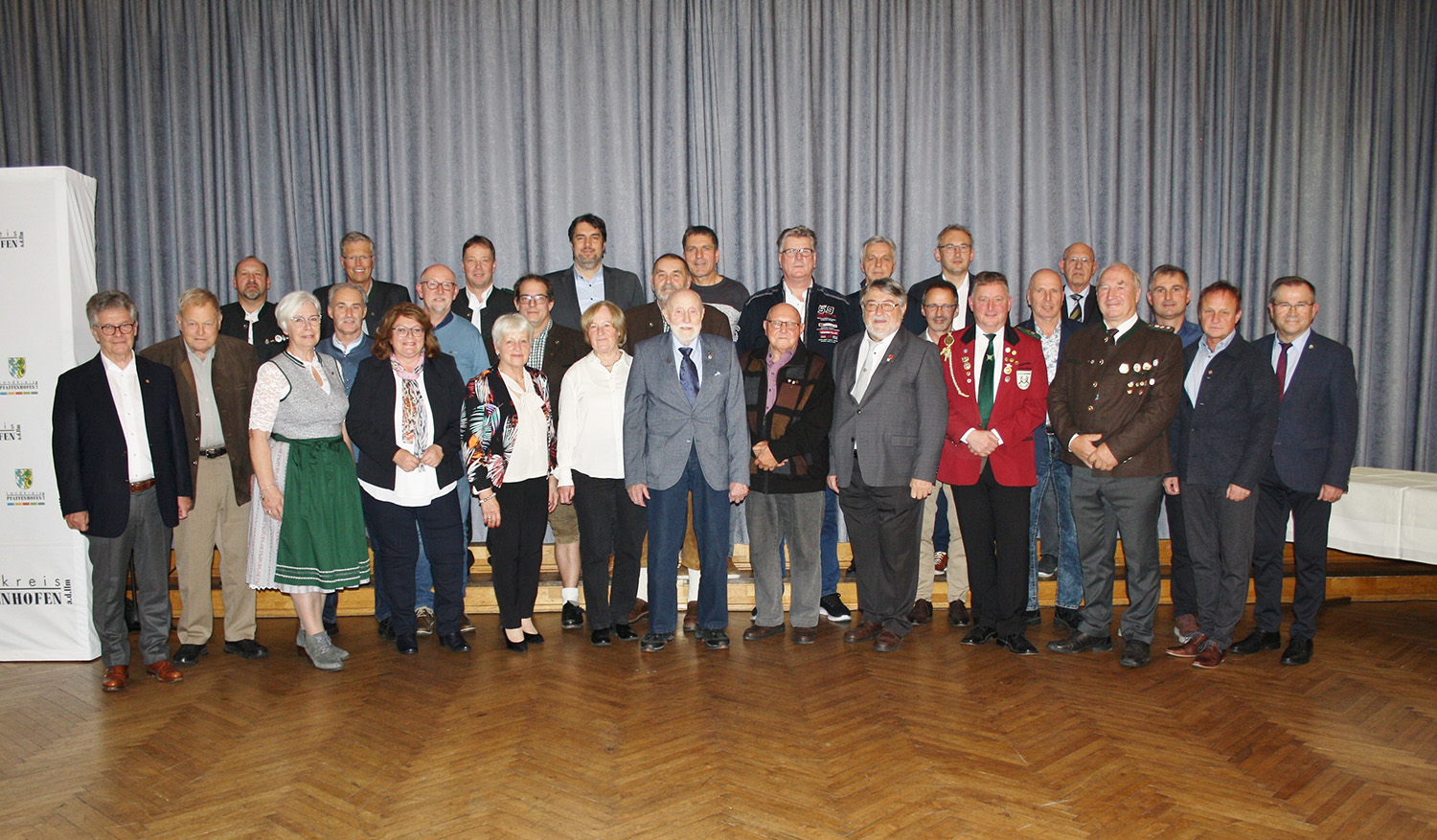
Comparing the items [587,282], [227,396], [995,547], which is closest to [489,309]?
[587,282]

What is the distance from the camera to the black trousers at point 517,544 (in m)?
4.11

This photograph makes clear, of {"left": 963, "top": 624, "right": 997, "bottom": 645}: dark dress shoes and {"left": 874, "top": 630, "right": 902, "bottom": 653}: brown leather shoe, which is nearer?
{"left": 874, "top": 630, "right": 902, "bottom": 653}: brown leather shoe

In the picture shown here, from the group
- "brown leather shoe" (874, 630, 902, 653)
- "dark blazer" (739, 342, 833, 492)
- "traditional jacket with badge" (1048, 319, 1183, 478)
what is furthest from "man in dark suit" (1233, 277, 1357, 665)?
"dark blazer" (739, 342, 833, 492)

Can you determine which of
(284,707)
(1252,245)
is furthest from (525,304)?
(1252,245)

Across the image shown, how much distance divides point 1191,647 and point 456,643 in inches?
135

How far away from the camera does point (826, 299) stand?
15.3 feet

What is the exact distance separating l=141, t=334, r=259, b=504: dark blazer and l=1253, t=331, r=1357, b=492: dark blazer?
472 centimetres

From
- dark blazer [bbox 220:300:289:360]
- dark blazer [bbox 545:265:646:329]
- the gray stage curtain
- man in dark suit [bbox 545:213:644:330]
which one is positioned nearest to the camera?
dark blazer [bbox 220:300:289:360]

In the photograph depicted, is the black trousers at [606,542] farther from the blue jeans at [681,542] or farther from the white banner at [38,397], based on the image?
the white banner at [38,397]

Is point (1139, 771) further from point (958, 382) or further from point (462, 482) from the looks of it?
point (462, 482)

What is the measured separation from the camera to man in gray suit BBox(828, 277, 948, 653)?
4.05 meters

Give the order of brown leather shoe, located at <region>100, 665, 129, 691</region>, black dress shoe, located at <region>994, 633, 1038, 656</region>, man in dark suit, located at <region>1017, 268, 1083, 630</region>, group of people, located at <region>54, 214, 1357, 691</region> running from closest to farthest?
brown leather shoe, located at <region>100, 665, 129, 691</region> < group of people, located at <region>54, 214, 1357, 691</region> < black dress shoe, located at <region>994, 633, 1038, 656</region> < man in dark suit, located at <region>1017, 268, 1083, 630</region>

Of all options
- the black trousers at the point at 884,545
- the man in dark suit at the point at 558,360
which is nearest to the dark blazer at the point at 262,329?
the man in dark suit at the point at 558,360

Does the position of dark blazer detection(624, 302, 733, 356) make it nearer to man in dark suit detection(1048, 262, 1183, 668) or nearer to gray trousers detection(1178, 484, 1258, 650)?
man in dark suit detection(1048, 262, 1183, 668)
